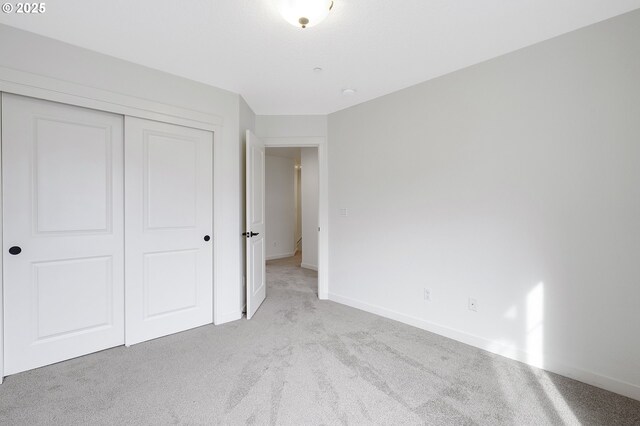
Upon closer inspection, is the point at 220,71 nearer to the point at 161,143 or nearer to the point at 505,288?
the point at 161,143

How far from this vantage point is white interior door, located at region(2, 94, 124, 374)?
205 cm

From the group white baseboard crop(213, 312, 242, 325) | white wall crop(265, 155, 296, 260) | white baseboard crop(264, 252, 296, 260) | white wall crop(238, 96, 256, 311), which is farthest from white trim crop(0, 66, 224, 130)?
white baseboard crop(264, 252, 296, 260)

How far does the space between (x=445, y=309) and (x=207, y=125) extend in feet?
9.82

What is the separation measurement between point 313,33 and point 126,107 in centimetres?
172

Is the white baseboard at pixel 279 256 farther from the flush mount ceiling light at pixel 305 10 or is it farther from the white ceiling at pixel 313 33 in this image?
the flush mount ceiling light at pixel 305 10

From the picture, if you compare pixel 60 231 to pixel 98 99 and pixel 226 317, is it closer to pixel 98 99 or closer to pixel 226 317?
pixel 98 99

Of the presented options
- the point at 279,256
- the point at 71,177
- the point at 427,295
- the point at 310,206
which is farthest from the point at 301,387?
the point at 279,256

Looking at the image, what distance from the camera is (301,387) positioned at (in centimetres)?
191

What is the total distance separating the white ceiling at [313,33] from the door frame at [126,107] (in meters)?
0.33

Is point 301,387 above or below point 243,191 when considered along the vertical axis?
below

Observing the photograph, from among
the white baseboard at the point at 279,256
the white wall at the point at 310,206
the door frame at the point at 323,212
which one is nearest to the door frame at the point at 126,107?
the door frame at the point at 323,212

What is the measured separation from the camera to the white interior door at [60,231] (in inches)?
80.6

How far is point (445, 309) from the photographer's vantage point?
2717mm

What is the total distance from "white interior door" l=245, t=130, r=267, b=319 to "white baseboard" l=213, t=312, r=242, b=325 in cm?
14
